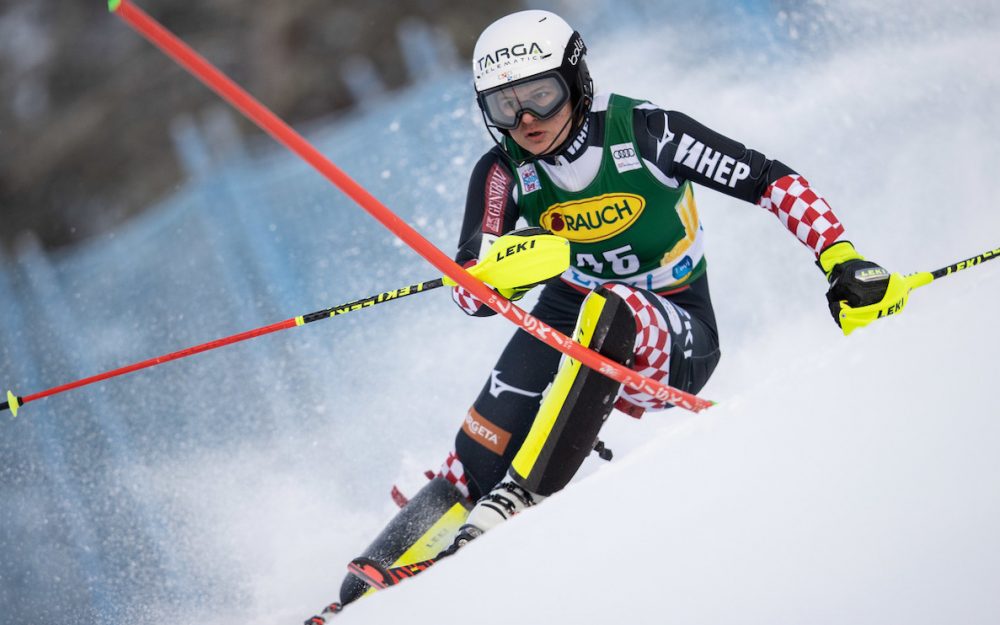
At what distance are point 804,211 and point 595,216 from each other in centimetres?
52

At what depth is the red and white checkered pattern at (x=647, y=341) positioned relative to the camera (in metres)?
2.11

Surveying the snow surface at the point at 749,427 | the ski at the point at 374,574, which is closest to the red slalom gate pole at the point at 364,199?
the snow surface at the point at 749,427

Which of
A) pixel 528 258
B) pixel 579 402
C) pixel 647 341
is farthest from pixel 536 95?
pixel 579 402

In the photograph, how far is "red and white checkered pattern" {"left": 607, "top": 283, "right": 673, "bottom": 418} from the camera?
Result: 6.93 ft

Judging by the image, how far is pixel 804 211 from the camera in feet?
7.39

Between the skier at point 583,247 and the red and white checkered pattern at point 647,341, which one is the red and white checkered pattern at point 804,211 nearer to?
the skier at point 583,247

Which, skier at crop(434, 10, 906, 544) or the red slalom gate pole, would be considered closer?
the red slalom gate pole

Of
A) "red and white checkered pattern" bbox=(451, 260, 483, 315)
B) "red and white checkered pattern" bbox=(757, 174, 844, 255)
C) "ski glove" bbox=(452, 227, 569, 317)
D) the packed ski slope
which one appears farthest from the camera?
"red and white checkered pattern" bbox=(451, 260, 483, 315)

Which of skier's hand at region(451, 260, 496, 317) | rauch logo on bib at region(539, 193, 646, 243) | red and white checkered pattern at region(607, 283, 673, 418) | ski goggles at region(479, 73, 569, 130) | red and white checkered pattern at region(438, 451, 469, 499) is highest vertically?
ski goggles at region(479, 73, 569, 130)

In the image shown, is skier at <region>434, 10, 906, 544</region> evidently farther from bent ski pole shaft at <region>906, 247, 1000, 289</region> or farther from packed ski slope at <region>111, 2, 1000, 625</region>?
packed ski slope at <region>111, 2, 1000, 625</region>

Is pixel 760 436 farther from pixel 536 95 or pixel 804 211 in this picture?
pixel 536 95

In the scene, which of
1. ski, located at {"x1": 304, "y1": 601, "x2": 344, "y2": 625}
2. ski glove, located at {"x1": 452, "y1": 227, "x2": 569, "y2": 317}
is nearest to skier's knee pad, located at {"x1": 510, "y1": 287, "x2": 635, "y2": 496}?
ski glove, located at {"x1": 452, "y1": 227, "x2": 569, "y2": 317}

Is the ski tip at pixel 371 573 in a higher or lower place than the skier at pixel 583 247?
lower

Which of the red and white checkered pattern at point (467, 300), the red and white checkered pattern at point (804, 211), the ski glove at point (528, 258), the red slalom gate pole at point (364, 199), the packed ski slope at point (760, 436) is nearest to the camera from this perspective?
the packed ski slope at point (760, 436)
